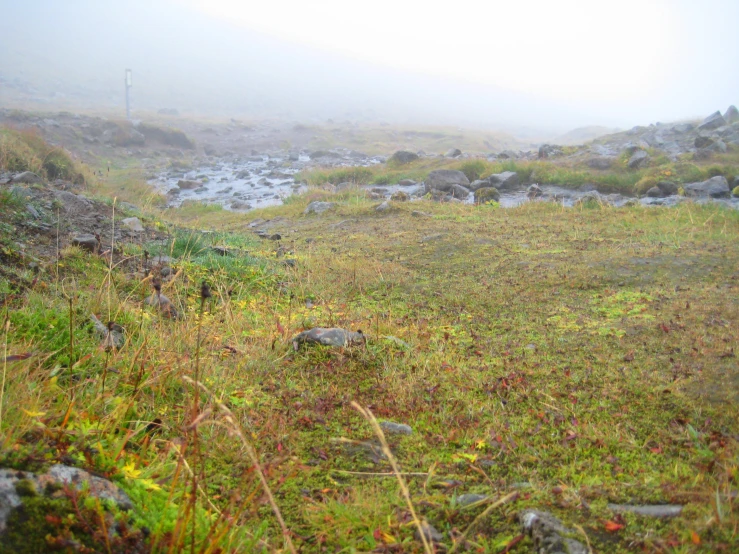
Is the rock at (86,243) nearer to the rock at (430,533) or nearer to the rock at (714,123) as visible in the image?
the rock at (430,533)

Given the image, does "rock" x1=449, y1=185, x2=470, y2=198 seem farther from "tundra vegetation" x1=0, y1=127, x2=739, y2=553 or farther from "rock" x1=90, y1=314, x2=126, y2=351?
"rock" x1=90, y1=314, x2=126, y2=351

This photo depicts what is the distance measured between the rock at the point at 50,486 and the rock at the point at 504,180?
1559 centimetres

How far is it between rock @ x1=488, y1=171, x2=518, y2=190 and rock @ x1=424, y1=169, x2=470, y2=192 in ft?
2.59

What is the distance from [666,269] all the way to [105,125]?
31.8m

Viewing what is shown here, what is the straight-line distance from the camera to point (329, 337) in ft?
13.0

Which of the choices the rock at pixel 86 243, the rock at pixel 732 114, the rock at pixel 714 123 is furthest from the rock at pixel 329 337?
the rock at pixel 732 114

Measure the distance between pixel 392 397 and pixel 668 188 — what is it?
13.9 m

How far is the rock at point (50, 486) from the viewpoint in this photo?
5.08 ft

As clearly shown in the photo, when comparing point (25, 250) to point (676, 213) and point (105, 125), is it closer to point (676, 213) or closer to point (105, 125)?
point (676, 213)

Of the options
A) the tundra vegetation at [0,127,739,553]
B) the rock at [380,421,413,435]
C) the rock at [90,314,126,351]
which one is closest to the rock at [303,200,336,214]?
the tundra vegetation at [0,127,739,553]

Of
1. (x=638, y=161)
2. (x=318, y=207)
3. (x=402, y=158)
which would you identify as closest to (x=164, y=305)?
(x=318, y=207)

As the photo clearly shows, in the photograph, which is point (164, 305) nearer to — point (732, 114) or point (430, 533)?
point (430, 533)

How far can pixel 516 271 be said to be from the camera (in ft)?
21.3

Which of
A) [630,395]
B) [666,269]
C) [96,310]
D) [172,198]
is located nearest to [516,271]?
[666,269]
